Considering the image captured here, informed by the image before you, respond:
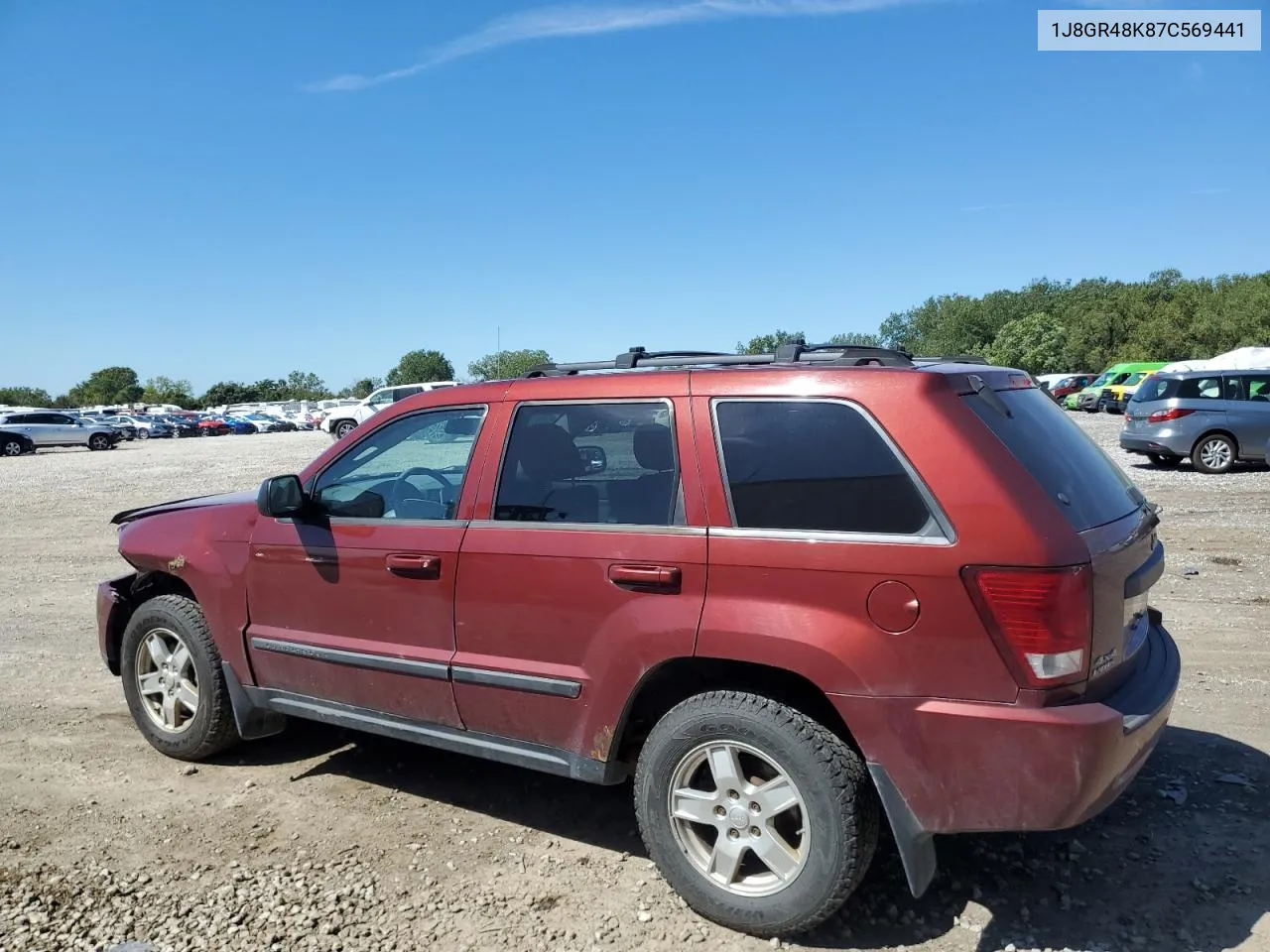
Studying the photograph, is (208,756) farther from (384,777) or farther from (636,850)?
(636,850)

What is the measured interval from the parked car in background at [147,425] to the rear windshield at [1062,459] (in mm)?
60953

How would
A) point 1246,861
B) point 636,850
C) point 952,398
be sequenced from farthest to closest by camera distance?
1. point 636,850
2. point 1246,861
3. point 952,398

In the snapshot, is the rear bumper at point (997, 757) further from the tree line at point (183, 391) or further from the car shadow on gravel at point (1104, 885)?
the tree line at point (183, 391)

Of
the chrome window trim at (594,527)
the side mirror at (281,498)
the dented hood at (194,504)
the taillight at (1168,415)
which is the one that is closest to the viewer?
the chrome window trim at (594,527)

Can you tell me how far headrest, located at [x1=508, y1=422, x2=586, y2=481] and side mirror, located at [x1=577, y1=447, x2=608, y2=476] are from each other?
13 millimetres

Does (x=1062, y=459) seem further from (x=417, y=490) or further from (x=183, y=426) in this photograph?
(x=183, y=426)

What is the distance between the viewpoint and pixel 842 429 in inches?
125

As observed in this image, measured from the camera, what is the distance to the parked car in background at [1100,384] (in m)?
42.6

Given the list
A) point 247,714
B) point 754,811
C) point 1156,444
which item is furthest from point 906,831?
point 1156,444

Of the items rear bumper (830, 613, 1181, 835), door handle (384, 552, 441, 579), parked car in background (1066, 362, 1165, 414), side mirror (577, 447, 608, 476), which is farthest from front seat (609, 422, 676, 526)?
parked car in background (1066, 362, 1165, 414)

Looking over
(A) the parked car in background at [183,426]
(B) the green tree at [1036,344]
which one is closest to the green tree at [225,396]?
(A) the parked car in background at [183,426]

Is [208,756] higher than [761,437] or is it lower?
lower

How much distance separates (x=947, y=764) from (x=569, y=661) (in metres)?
1.32

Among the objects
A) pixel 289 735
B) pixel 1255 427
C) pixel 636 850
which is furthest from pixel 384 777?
pixel 1255 427
